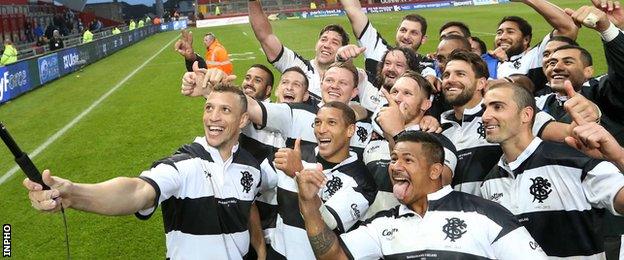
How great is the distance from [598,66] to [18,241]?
16.0 metres

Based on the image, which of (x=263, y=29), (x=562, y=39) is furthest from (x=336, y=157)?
(x=562, y=39)

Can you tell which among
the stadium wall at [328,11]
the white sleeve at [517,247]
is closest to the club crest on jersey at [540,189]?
the white sleeve at [517,247]

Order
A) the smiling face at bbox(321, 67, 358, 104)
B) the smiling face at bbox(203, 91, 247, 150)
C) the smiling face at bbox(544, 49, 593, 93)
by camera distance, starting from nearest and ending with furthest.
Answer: the smiling face at bbox(203, 91, 247, 150) → the smiling face at bbox(544, 49, 593, 93) → the smiling face at bbox(321, 67, 358, 104)

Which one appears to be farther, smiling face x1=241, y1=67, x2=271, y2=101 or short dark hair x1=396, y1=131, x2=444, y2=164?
smiling face x1=241, y1=67, x2=271, y2=101

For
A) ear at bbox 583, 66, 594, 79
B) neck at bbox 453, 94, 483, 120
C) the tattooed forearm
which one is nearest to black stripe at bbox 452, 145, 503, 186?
neck at bbox 453, 94, 483, 120

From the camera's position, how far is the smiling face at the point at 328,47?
7002 mm

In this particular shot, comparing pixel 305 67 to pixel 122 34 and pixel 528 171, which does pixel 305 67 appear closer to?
pixel 528 171

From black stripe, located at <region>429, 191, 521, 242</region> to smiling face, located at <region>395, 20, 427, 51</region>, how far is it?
4.33 meters

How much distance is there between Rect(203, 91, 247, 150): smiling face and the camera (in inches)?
169

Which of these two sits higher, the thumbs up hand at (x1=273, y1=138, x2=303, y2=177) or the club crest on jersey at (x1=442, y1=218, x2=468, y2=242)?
the thumbs up hand at (x1=273, y1=138, x2=303, y2=177)

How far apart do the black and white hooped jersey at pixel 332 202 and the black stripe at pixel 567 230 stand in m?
1.12

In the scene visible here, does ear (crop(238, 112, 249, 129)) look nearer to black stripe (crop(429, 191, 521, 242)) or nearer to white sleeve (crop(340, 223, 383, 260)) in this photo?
white sleeve (crop(340, 223, 383, 260))

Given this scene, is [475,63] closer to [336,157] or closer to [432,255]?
[336,157]

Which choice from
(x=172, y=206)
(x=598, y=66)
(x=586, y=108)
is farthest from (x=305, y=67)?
(x=598, y=66)
